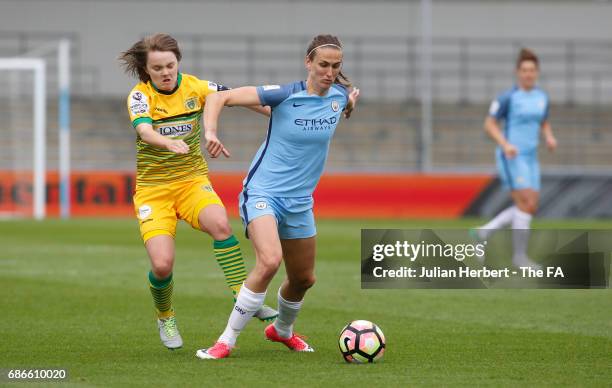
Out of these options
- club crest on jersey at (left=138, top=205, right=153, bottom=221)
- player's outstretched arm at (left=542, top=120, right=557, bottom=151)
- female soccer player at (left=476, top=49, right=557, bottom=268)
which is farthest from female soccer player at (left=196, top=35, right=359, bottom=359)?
player's outstretched arm at (left=542, top=120, right=557, bottom=151)

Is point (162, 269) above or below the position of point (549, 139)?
below

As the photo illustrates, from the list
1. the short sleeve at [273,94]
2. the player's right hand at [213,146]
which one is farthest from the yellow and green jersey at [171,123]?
the player's right hand at [213,146]

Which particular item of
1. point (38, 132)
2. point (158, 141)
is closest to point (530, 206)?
point (158, 141)

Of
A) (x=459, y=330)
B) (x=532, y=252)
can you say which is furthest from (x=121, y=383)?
(x=532, y=252)

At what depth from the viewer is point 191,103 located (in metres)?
8.06

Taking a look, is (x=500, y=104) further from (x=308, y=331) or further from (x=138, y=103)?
(x=138, y=103)

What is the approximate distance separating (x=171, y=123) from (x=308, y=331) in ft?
6.85

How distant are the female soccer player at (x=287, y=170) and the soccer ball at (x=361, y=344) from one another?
595mm

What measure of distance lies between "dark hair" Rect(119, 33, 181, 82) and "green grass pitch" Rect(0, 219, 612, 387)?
192 centimetres

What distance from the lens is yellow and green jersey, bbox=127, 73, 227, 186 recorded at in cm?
793

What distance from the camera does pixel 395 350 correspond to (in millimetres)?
7957

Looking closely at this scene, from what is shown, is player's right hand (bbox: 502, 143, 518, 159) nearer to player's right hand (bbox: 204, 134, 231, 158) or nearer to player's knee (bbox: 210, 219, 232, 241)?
player's knee (bbox: 210, 219, 232, 241)

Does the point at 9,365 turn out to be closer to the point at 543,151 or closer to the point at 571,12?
the point at 543,151

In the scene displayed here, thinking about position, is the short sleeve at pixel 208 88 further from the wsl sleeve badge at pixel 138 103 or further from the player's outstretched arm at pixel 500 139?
the player's outstretched arm at pixel 500 139
